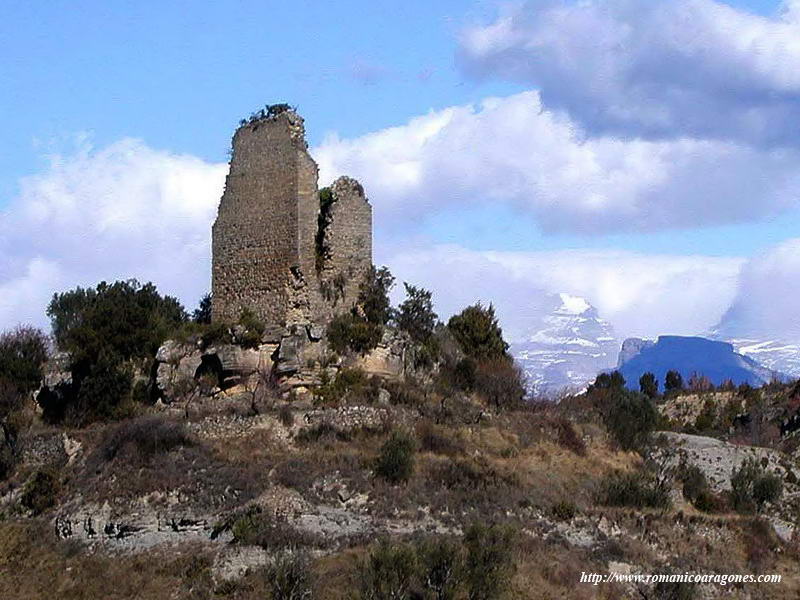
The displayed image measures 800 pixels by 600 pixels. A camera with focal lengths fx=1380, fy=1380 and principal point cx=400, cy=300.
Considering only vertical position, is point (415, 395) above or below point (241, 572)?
above

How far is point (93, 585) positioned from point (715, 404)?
4450 cm

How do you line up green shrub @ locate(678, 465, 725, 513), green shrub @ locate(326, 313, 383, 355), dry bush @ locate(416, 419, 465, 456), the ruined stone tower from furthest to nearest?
green shrub @ locate(678, 465, 725, 513)
the ruined stone tower
green shrub @ locate(326, 313, 383, 355)
dry bush @ locate(416, 419, 465, 456)

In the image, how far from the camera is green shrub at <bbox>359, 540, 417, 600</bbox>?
33.0 m

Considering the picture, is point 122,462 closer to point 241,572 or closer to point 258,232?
point 241,572

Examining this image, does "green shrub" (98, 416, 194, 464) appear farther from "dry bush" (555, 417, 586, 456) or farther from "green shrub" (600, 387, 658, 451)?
"green shrub" (600, 387, 658, 451)

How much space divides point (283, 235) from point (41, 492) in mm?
11485

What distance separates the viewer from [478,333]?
5291 centimetres

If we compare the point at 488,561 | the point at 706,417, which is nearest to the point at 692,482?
the point at 488,561

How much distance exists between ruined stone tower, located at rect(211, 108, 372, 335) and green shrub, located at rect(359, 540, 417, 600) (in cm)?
1190

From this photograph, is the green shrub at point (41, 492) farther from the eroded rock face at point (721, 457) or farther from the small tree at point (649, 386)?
the small tree at point (649, 386)

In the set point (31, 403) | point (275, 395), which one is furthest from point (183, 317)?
point (275, 395)

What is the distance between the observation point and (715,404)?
72.2m

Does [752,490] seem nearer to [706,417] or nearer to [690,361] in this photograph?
[706,417]

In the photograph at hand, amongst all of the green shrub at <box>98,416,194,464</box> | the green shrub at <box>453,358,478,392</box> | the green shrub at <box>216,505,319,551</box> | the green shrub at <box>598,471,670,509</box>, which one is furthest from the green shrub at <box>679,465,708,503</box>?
the green shrub at <box>98,416,194,464</box>
